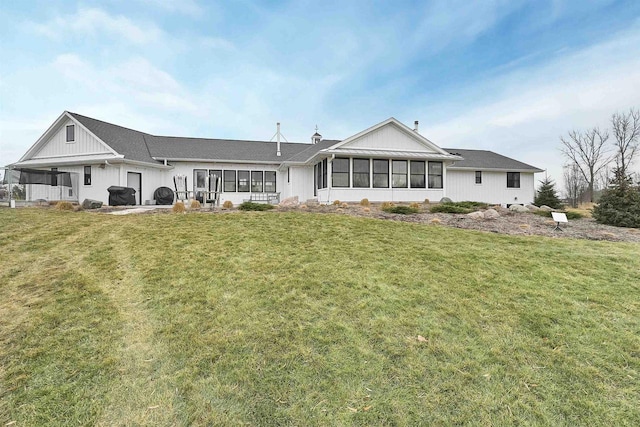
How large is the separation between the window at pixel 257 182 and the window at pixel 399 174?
26.4 feet

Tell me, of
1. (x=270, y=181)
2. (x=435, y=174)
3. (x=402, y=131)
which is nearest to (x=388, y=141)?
(x=402, y=131)

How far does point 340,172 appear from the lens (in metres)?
15.2

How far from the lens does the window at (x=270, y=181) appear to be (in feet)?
63.8

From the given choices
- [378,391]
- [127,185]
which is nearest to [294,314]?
[378,391]

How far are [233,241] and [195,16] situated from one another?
8947 mm

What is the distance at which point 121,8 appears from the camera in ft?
31.5

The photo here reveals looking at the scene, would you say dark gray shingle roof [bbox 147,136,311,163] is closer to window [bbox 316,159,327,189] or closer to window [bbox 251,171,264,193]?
window [bbox 251,171,264,193]

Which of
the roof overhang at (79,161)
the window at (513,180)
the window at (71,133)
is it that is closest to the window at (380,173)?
the window at (513,180)

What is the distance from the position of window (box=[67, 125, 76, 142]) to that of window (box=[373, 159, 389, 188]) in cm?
1559

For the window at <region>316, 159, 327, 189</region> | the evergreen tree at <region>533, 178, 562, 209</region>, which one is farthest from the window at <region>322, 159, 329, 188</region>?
the evergreen tree at <region>533, 178, 562, 209</region>

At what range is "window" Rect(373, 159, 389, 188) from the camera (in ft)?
51.7

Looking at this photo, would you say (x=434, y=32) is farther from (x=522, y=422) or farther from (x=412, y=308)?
(x=522, y=422)

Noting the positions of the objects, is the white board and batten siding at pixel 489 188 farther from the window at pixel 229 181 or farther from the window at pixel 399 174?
the window at pixel 229 181

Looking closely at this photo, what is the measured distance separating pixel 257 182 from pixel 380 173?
7.69 metres
